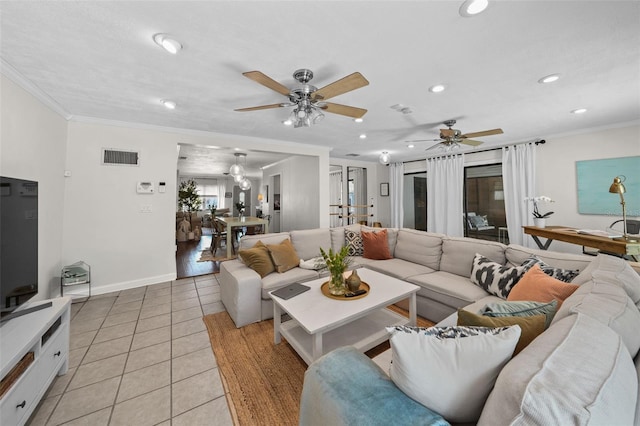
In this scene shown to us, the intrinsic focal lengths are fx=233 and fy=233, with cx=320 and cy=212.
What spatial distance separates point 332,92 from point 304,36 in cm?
44

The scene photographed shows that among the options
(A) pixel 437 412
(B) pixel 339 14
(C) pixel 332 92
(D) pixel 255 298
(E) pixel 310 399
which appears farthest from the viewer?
(D) pixel 255 298

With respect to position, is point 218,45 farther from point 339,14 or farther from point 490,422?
point 490,422

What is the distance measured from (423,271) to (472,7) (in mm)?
2449

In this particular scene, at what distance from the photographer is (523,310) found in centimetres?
113

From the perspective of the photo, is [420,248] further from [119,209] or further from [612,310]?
[119,209]

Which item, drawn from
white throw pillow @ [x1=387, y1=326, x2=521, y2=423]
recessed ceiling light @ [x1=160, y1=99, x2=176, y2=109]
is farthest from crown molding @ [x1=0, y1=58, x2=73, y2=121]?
white throw pillow @ [x1=387, y1=326, x2=521, y2=423]

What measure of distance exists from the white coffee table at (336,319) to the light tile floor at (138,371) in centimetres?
64

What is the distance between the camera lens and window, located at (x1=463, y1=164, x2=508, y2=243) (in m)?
5.06

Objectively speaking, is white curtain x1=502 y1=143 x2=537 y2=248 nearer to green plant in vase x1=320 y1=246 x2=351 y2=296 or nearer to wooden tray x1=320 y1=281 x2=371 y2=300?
wooden tray x1=320 y1=281 x2=371 y2=300

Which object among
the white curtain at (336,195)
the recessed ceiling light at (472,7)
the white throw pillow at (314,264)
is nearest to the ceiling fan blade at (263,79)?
the recessed ceiling light at (472,7)

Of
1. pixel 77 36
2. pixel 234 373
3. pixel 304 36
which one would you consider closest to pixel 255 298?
pixel 234 373

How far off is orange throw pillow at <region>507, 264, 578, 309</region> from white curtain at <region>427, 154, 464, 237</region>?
4.02m

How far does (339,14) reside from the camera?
1.42 meters

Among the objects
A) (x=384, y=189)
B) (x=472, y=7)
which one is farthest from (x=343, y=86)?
(x=384, y=189)
